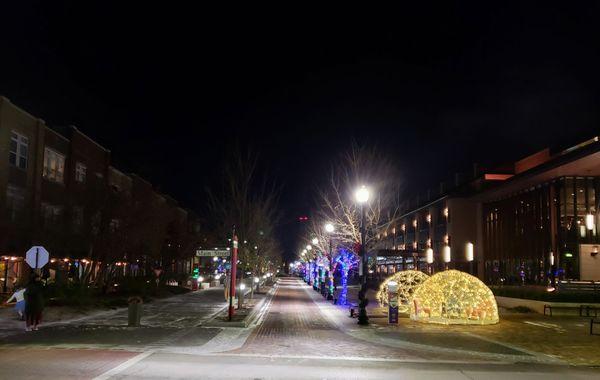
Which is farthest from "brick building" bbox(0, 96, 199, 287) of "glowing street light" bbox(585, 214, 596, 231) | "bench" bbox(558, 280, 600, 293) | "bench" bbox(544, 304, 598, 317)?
"glowing street light" bbox(585, 214, 596, 231)

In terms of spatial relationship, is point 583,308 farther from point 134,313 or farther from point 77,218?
point 77,218

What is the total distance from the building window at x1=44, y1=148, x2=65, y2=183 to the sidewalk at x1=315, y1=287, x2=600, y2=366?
2515 cm

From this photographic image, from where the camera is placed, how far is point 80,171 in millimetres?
47500

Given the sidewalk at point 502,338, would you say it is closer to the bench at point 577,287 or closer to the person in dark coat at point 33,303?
the bench at point 577,287

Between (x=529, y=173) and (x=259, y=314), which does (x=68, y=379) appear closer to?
(x=259, y=314)

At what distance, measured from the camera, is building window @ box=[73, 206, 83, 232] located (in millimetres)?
36688

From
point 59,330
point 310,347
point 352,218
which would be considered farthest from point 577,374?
point 352,218

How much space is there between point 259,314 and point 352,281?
58.1 m

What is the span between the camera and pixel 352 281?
85.1m

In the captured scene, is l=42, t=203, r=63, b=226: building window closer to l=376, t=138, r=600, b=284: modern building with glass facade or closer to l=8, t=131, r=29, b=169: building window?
l=8, t=131, r=29, b=169: building window

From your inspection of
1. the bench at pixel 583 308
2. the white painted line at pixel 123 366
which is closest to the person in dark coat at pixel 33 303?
the white painted line at pixel 123 366

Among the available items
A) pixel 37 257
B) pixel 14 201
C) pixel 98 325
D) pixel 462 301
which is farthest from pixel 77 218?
pixel 462 301

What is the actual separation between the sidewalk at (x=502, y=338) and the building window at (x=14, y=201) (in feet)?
71.2

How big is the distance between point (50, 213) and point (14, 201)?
14.5ft
